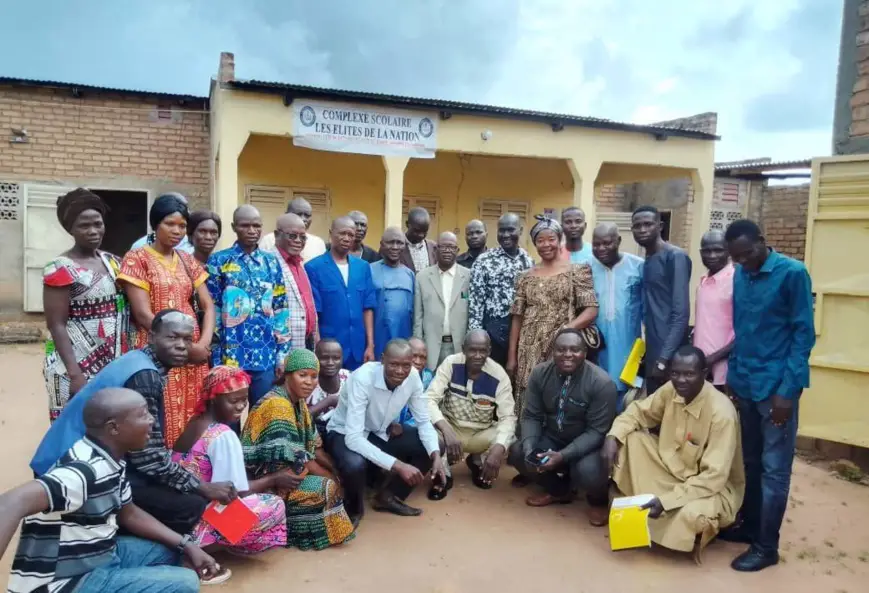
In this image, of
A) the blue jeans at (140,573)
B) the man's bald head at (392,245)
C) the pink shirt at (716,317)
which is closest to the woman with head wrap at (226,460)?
the blue jeans at (140,573)

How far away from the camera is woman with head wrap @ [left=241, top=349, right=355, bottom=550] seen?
3230mm

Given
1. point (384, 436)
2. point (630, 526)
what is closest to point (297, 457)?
point (384, 436)

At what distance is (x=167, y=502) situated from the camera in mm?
2795

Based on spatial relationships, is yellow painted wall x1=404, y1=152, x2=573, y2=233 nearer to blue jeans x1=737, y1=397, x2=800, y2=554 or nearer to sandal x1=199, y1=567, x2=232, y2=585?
blue jeans x1=737, y1=397, x2=800, y2=554

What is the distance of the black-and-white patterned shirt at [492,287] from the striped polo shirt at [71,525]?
2940 millimetres

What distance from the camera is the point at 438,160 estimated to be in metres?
11.1

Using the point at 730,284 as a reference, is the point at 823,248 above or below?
above

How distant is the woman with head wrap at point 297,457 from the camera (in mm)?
3230

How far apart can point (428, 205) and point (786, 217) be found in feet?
23.2

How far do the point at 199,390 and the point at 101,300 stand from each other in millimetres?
691

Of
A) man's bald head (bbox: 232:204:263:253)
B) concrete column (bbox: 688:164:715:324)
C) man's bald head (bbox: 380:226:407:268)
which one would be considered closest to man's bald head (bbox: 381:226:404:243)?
man's bald head (bbox: 380:226:407:268)

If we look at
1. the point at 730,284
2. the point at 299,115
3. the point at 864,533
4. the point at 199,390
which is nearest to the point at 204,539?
the point at 199,390

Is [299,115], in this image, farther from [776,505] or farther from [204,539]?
[776,505]

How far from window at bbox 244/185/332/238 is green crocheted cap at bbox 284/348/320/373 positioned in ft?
22.4
